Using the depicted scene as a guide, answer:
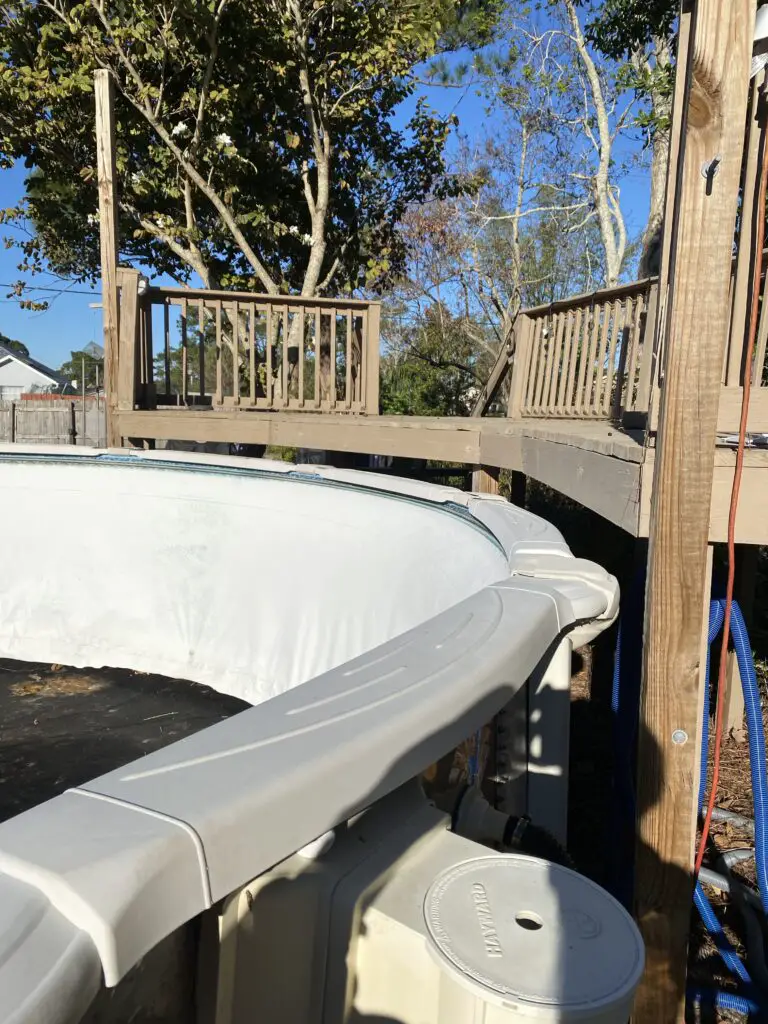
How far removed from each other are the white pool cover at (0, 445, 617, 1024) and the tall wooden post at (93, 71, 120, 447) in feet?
5.92

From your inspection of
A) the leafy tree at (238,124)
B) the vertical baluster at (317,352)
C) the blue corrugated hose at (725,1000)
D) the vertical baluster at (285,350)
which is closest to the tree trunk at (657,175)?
the leafy tree at (238,124)

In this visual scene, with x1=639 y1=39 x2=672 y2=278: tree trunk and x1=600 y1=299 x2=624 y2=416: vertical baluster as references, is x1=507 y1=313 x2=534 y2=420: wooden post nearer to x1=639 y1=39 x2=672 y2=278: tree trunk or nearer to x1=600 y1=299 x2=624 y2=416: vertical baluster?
x1=600 y1=299 x2=624 y2=416: vertical baluster

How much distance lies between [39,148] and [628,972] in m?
10.9

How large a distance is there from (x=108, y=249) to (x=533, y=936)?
6.42m

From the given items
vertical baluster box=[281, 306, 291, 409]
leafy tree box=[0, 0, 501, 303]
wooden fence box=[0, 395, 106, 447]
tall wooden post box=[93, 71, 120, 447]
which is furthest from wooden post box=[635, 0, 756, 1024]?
wooden fence box=[0, 395, 106, 447]

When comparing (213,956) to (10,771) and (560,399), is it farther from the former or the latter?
(560,399)

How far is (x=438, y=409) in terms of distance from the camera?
12555 mm

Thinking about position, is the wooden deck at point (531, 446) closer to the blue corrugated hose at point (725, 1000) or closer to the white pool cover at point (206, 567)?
the white pool cover at point (206, 567)

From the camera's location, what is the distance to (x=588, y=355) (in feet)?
13.6

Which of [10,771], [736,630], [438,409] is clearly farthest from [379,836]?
[438,409]

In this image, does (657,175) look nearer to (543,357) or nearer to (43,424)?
(543,357)

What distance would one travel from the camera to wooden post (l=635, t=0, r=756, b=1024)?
1349 millimetres

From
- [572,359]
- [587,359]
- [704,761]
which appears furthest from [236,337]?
[704,761]

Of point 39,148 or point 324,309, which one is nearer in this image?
point 324,309
